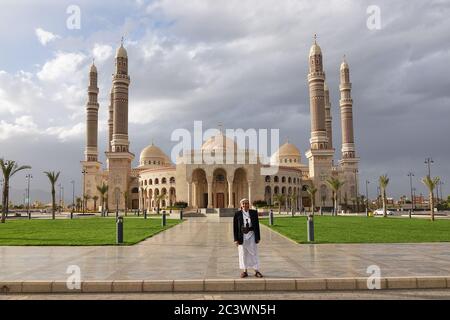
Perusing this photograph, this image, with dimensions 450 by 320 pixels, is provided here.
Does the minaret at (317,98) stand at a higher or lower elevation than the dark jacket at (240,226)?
higher

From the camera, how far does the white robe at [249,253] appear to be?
848cm

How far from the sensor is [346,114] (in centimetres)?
8006

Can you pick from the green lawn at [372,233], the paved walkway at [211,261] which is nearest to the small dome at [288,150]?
the green lawn at [372,233]

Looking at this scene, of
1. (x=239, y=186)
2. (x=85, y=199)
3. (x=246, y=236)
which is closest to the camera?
(x=246, y=236)

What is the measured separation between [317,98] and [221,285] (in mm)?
69566

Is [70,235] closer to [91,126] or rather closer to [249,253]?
[249,253]

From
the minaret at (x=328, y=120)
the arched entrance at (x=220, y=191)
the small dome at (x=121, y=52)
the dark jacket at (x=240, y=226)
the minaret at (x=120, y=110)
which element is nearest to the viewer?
the dark jacket at (x=240, y=226)

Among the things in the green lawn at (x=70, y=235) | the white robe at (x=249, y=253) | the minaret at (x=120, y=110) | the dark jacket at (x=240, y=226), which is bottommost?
the green lawn at (x=70, y=235)

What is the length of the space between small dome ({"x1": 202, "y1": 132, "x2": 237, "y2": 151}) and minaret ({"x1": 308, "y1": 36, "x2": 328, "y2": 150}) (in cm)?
1427

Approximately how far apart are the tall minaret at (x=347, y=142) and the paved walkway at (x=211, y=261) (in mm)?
68967

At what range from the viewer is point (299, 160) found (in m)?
98.5

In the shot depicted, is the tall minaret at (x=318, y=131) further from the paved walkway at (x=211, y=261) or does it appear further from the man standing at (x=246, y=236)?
the man standing at (x=246, y=236)

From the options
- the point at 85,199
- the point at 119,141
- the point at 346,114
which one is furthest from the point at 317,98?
the point at 85,199
